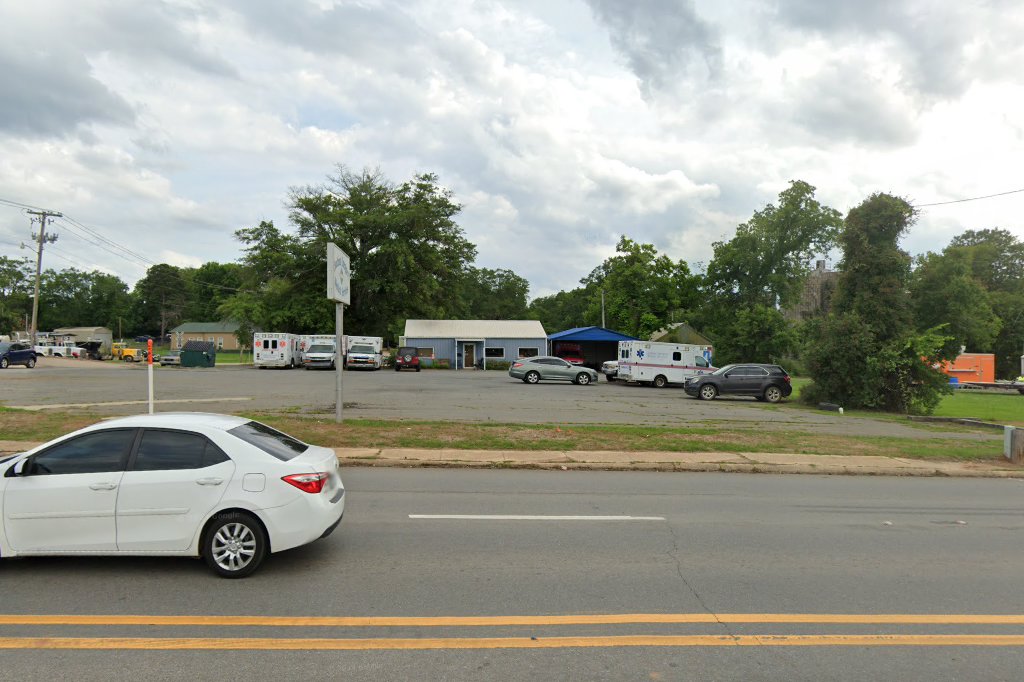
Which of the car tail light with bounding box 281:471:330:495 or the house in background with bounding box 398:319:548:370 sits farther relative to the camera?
the house in background with bounding box 398:319:548:370

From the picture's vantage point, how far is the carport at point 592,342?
52250mm

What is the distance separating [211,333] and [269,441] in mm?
112785

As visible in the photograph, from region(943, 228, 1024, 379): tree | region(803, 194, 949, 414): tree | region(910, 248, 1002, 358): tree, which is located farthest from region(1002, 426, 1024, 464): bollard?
region(943, 228, 1024, 379): tree

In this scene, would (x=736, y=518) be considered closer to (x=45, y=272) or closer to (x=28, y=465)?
(x=28, y=465)

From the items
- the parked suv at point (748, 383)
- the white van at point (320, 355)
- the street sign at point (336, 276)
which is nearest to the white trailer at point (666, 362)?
the parked suv at point (748, 383)

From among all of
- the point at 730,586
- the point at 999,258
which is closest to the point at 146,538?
the point at 730,586

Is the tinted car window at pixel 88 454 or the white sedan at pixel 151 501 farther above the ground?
the tinted car window at pixel 88 454

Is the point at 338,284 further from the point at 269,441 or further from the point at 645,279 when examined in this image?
the point at 645,279

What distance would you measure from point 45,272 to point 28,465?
14286cm

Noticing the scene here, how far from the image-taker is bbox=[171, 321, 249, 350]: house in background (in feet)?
347

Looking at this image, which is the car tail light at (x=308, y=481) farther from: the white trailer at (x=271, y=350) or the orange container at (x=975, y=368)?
the orange container at (x=975, y=368)

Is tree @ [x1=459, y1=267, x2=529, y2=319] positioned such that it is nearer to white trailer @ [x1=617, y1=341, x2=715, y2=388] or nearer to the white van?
the white van

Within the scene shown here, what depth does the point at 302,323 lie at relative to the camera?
55344 mm

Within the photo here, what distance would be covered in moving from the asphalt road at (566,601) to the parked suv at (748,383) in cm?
1971
